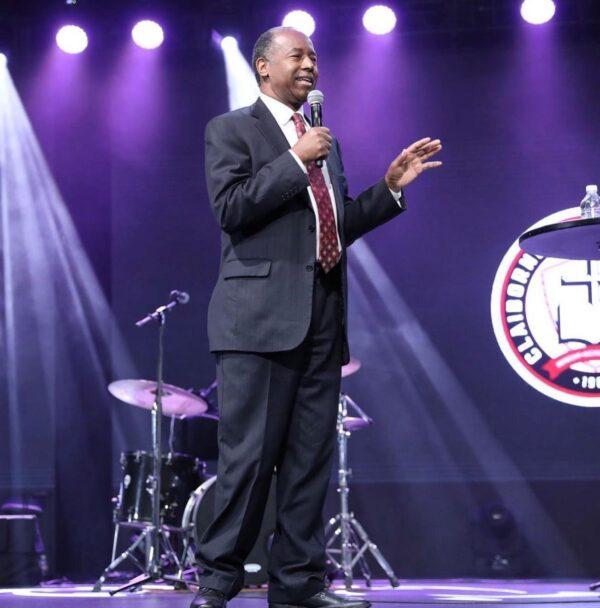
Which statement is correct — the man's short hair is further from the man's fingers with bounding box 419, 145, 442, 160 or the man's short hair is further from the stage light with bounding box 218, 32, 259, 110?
the stage light with bounding box 218, 32, 259, 110

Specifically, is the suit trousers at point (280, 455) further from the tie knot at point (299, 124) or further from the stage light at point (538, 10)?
the stage light at point (538, 10)

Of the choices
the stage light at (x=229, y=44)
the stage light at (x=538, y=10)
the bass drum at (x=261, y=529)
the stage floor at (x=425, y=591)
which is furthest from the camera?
the stage light at (x=229, y=44)

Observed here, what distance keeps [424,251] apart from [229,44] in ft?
6.32

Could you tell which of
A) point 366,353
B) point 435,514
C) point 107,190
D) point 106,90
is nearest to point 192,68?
point 106,90

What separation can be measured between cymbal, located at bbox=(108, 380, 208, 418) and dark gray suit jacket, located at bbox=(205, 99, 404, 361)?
2665mm

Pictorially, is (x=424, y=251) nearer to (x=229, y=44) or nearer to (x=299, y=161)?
(x=229, y=44)

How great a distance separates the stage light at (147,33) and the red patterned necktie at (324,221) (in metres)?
4.10

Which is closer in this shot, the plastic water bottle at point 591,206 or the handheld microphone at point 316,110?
the handheld microphone at point 316,110

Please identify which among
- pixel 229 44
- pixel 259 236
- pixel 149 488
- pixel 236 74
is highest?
pixel 229 44

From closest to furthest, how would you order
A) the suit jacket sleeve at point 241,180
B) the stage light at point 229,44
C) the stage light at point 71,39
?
the suit jacket sleeve at point 241,180
the stage light at point 71,39
the stage light at point 229,44

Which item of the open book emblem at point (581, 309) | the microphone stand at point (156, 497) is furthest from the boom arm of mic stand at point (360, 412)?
the open book emblem at point (581, 309)

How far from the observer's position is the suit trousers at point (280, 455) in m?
2.48

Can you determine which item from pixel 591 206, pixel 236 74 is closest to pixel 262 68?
pixel 591 206

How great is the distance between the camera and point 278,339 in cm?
251
